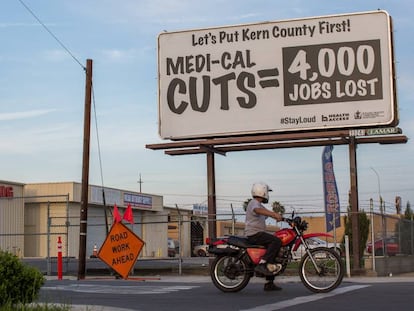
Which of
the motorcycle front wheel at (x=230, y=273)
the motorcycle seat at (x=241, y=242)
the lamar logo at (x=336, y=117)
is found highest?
the lamar logo at (x=336, y=117)


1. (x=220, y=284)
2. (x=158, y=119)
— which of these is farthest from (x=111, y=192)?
(x=220, y=284)

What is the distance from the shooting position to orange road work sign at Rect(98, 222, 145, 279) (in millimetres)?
18859

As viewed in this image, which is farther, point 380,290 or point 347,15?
point 347,15

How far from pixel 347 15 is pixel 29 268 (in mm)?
13727

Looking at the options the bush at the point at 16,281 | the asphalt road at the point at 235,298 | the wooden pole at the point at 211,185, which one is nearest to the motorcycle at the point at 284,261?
the asphalt road at the point at 235,298

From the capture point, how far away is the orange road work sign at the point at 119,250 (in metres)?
18.9

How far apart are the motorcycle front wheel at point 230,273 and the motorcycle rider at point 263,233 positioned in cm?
26

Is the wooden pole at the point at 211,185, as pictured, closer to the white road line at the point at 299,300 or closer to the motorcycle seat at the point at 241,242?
the motorcycle seat at the point at 241,242

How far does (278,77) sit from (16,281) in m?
13.3

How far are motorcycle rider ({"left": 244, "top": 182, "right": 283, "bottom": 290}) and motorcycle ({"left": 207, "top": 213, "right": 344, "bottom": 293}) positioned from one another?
9cm

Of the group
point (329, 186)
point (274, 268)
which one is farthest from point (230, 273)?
point (329, 186)

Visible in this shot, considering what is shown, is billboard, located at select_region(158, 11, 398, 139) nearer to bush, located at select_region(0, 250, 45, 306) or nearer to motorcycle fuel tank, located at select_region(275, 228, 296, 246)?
motorcycle fuel tank, located at select_region(275, 228, 296, 246)

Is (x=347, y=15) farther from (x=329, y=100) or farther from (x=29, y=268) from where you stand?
(x=29, y=268)

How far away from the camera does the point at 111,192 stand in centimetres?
6309
